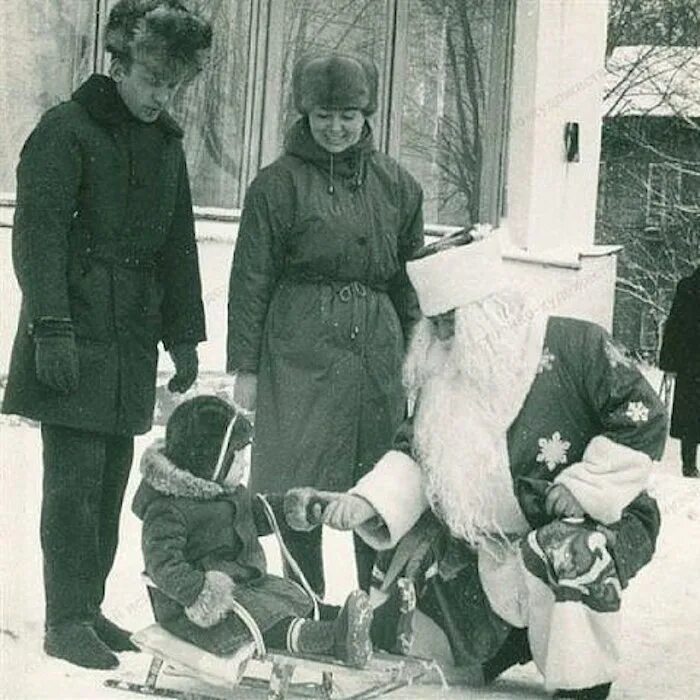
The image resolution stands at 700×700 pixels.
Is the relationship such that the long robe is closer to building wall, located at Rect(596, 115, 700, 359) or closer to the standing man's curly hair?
the standing man's curly hair

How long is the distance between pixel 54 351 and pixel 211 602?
2.05 ft

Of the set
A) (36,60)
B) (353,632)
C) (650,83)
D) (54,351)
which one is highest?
(650,83)

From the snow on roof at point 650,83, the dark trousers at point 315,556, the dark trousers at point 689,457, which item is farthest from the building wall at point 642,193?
the dark trousers at point 315,556

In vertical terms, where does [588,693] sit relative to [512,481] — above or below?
below

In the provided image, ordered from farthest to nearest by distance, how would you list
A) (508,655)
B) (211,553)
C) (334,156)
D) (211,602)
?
(334,156)
(508,655)
(211,553)
(211,602)

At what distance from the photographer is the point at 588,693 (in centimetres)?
344

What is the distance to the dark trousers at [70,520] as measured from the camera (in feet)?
11.3

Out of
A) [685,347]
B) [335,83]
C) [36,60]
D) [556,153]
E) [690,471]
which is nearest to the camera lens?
[335,83]

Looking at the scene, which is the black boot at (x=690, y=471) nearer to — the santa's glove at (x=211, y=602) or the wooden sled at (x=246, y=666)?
the wooden sled at (x=246, y=666)

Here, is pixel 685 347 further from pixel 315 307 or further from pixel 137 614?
pixel 137 614

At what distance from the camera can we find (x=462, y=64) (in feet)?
28.5

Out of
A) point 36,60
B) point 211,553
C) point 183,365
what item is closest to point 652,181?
point 36,60

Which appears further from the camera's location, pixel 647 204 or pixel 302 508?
pixel 647 204

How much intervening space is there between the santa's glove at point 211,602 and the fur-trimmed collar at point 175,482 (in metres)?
0.16
